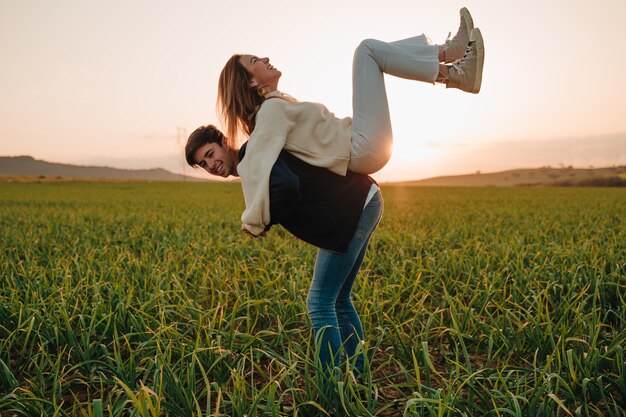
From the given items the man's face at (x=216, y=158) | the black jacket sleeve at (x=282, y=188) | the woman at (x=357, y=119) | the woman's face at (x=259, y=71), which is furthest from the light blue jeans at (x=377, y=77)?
the man's face at (x=216, y=158)

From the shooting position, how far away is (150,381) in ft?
9.46

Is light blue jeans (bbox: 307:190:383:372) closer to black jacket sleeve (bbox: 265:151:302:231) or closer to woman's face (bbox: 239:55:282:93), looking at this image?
black jacket sleeve (bbox: 265:151:302:231)

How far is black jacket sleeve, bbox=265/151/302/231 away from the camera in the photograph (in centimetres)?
203

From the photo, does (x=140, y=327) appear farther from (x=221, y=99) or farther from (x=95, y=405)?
(x=221, y=99)

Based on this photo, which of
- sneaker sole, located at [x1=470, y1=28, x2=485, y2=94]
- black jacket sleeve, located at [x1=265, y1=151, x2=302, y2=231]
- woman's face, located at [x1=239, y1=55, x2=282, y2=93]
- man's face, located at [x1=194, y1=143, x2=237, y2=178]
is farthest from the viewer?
man's face, located at [x1=194, y1=143, x2=237, y2=178]

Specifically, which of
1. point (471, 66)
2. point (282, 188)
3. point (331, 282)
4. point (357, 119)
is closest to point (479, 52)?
point (471, 66)

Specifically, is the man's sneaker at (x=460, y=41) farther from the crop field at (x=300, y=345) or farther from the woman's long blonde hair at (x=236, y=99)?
the crop field at (x=300, y=345)

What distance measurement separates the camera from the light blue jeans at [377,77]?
2.10 m

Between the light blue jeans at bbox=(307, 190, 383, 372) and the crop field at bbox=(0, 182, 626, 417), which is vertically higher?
the light blue jeans at bbox=(307, 190, 383, 372)

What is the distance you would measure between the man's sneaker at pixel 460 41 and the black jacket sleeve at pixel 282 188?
1.06 meters

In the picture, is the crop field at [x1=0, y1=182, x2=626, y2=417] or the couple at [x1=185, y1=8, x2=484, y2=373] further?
the crop field at [x1=0, y1=182, x2=626, y2=417]

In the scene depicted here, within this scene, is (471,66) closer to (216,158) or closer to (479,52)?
(479,52)

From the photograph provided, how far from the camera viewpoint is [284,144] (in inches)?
82.7

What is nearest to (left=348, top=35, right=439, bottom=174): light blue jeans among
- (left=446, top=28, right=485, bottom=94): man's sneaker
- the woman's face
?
(left=446, top=28, right=485, bottom=94): man's sneaker
